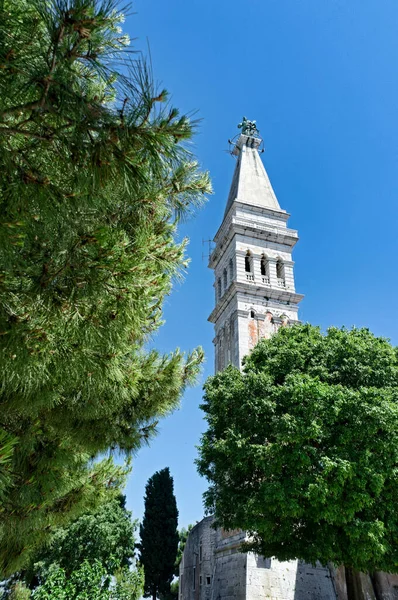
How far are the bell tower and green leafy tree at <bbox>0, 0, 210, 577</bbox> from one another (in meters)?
18.6

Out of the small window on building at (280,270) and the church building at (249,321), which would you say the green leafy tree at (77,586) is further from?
the small window on building at (280,270)

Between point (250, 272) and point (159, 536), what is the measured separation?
809 inches

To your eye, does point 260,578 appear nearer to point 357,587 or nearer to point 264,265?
point 357,587

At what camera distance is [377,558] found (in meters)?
10.8

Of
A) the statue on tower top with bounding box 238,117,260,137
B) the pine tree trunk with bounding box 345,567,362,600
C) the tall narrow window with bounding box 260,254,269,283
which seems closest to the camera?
the pine tree trunk with bounding box 345,567,362,600

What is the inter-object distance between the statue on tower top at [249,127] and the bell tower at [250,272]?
6.54 m

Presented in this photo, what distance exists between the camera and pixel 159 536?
1172 inches

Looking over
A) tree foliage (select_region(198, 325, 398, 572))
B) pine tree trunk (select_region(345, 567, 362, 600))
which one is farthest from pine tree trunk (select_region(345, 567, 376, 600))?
tree foliage (select_region(198, 325, 398, 572))

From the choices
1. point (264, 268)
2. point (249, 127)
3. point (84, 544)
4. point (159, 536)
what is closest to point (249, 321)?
point (264, 268)

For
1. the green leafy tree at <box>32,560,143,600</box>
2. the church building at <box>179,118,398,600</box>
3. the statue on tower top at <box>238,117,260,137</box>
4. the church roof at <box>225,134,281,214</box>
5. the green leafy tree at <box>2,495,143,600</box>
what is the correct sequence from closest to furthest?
1. the green leafy tree at <box>32,560,143,600</box>
2. the church building at <box>179,118,398,600</box>
3. the green leafy tree at <box>2,495,143,600</box>
4. the church roof at <box>225,134,281,214</box>
5. the statue on tower top at <box>238,117,260,137</box>

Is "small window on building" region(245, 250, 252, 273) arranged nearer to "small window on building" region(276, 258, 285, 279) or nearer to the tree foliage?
"small window on building" region(276, 258, 285, 279)

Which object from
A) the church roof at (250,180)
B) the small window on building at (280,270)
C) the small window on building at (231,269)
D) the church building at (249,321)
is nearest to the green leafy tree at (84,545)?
the church building at (249,321)

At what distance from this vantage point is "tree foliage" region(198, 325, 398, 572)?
36.0ft

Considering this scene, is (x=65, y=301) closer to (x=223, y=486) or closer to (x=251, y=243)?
(x=223, y=486)
